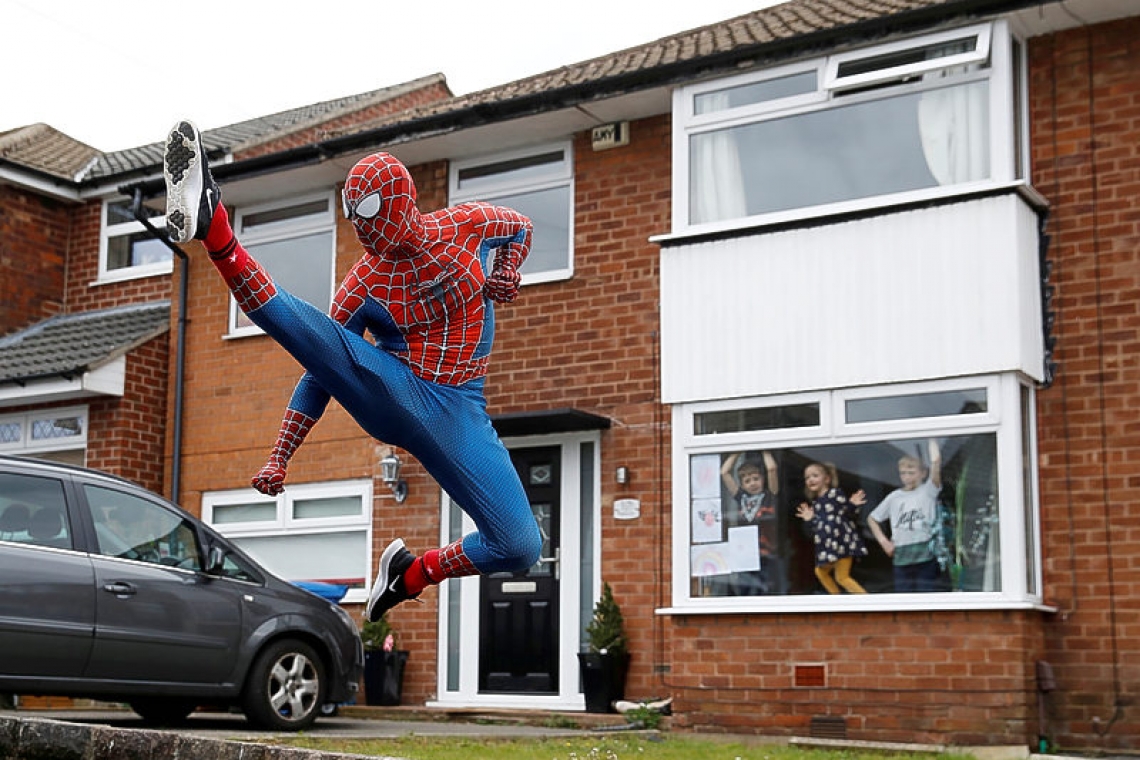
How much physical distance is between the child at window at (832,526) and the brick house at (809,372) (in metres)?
0.11

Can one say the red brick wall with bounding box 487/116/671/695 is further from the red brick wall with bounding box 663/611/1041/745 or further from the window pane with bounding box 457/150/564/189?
the red brick wall with bounding box 663/611/1041/745

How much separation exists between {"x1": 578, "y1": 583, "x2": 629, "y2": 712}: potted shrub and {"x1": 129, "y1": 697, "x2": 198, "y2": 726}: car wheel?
3.16 m

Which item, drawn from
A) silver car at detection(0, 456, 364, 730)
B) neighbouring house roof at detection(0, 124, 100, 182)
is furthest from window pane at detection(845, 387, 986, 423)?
neighbouring house roof at detection(0, 124, 100, 182)

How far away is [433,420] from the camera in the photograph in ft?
17.8

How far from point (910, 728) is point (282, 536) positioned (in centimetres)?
705

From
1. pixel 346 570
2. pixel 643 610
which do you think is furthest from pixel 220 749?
pixel 346 570

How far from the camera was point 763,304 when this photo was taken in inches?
503

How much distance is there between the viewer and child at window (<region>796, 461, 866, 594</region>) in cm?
1223

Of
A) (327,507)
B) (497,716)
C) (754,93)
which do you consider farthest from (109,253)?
(754,93)

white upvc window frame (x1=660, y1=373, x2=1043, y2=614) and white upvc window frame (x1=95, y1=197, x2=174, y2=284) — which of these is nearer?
white upvc window frame (x1=660, y1=373, x2=1043, y2=614)

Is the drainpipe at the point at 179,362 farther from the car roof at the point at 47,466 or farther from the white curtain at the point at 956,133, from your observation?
the white curtain at the point at 956,133

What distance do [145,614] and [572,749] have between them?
295cm

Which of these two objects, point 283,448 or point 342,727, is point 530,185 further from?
point 283,448

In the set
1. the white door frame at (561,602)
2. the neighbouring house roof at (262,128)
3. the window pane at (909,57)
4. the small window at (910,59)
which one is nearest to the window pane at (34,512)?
the white door frame at (561,602)
